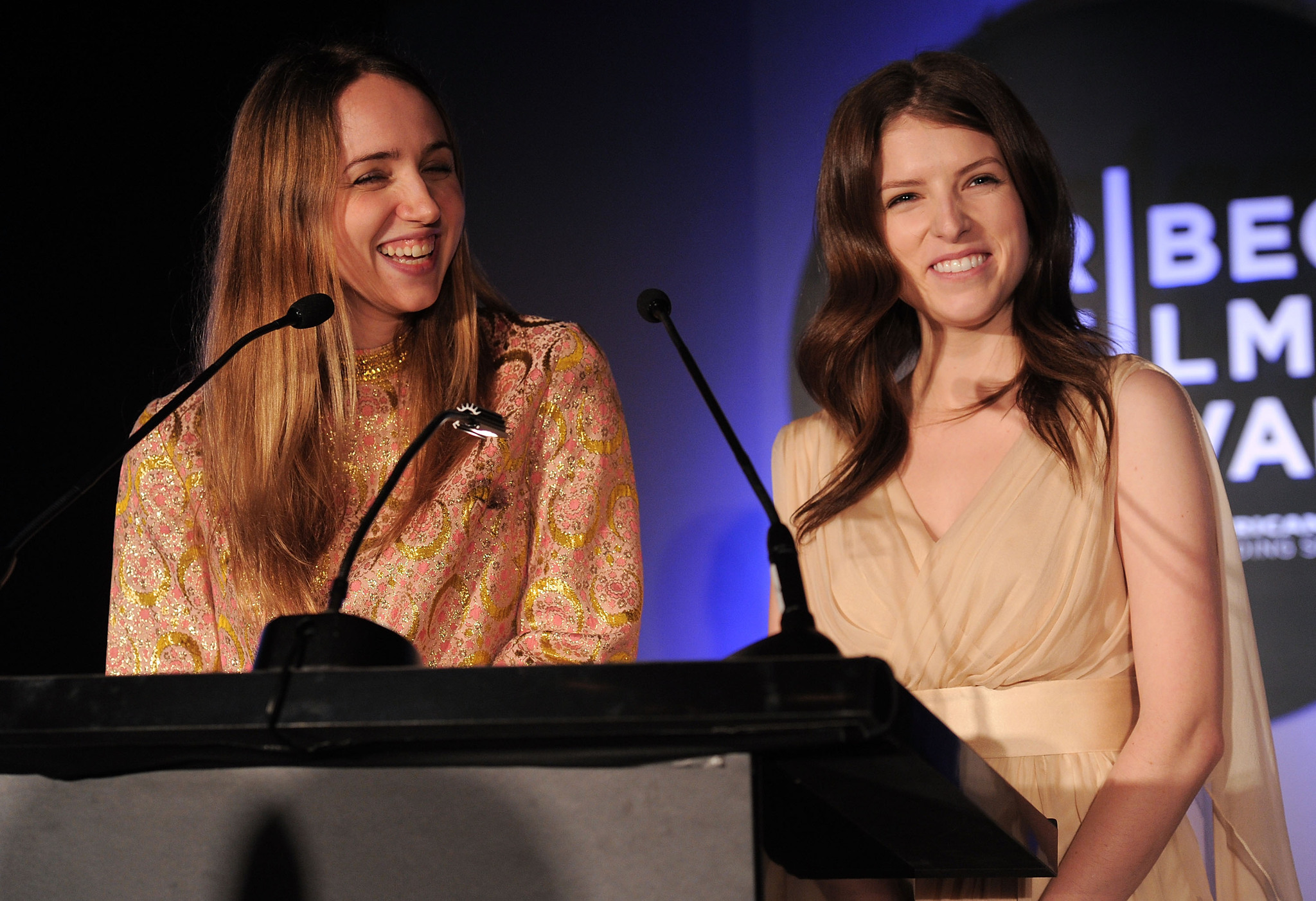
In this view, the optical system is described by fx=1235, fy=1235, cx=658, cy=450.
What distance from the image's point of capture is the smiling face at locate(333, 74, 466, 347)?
1.95 m

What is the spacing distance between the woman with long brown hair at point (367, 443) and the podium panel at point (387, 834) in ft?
3.11

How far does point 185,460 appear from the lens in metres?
2.00

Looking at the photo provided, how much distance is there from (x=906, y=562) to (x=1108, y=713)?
13.5 inches

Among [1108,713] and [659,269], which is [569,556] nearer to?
[1108,713]

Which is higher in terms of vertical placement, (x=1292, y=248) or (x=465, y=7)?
(x=465, y=7)

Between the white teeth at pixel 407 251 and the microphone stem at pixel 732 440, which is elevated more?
the white teeth at pixel 407 251

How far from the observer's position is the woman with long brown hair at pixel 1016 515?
1.57 meters

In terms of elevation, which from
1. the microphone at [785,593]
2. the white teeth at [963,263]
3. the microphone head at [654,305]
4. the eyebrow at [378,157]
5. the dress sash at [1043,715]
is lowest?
the dress sash at [1043,715]

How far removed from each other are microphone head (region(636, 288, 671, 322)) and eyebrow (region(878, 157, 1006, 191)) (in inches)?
26.9

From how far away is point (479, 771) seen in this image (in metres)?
0.81

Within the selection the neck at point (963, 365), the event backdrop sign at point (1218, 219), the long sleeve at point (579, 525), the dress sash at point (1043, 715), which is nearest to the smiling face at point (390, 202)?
the long sleeve at point (579, 525)

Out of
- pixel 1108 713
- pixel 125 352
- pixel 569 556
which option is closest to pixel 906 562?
pixel 1108 713

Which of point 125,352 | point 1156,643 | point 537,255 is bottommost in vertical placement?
point 1156,643

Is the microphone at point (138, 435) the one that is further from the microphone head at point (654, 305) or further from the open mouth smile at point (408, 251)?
the open mouth smile at point (408, 251)
